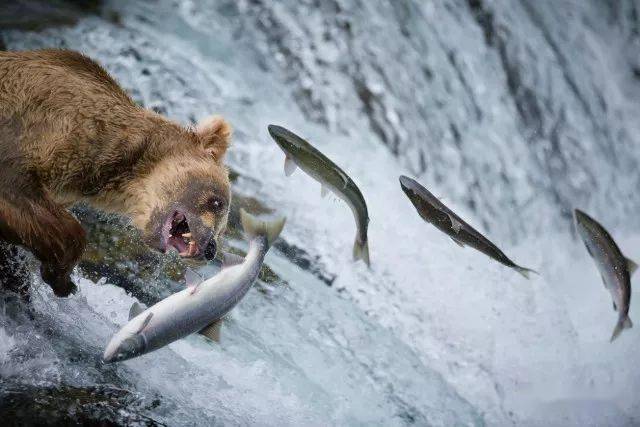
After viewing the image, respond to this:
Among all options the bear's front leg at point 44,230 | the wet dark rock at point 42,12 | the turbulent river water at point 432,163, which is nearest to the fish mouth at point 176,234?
the bear's front leg at point 44,230

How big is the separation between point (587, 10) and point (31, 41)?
541cm

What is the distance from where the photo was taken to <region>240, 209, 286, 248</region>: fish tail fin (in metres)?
3.72

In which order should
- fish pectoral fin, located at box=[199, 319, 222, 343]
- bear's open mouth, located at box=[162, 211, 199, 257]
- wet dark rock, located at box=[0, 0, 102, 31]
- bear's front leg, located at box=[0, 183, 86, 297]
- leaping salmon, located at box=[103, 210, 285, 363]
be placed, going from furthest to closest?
1. wet dark rock, located at box=[0, 0, 102, 31]
2. bear's open mouth, located at box=[162, 211, 199, 257]
3. bear's front leg, located at box=[0, 183, 86, 297]
4. fish pectoral fin, located at box=[199, 319, 222, 343]
5. leaping salmon, located at box=[103, 210, 285, 363]

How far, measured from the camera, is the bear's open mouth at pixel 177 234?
4.11m

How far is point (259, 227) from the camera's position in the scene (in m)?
3.75

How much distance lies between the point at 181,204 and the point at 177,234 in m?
0.16

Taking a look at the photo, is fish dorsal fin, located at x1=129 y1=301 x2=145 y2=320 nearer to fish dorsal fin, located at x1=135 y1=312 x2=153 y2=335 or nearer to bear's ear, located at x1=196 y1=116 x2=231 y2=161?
fish dorsal fin, located at x1=135 y1=312 x2=153 y2=335

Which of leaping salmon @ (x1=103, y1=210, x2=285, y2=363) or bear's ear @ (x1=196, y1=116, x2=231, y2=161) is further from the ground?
bear's ear @ (x1=196, y1=116, x2=231, y2=161)

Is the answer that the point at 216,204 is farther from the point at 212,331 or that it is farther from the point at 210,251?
the point at 212,331

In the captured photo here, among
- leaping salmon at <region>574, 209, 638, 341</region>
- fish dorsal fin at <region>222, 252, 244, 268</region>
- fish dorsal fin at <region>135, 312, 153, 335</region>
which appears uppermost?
leaping salmon at <region>574, 209, 638, 341</region>

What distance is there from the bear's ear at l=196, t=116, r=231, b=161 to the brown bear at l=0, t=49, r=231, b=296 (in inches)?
2.6

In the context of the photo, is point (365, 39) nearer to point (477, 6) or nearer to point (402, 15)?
point (402, 15)

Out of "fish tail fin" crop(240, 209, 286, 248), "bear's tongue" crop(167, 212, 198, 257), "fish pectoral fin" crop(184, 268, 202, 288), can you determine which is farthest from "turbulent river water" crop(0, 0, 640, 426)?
"fish pectoral fin" crop(184, 268, 202, 288)

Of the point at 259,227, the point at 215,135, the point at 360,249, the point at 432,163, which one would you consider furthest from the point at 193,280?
the point at 432,163
